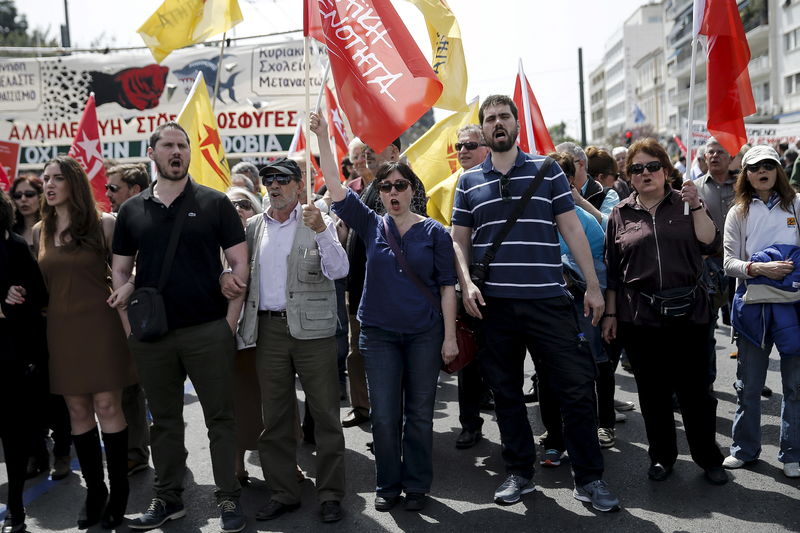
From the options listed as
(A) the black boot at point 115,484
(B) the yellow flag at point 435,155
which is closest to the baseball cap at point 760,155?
(B) the yellow flag at point 435,155

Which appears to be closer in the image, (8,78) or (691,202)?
(691,202)

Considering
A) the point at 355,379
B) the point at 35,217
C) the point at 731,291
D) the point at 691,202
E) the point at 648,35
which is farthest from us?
the point at 648,35

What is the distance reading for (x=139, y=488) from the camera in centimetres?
523

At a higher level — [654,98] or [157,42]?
[654,98]

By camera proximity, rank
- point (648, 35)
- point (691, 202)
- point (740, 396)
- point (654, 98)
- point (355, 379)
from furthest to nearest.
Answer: point (648, 35)
point (654, 98)
point (355, 379)
point (740, 396)
point (691, 202)

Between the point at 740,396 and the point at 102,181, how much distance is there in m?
5.91

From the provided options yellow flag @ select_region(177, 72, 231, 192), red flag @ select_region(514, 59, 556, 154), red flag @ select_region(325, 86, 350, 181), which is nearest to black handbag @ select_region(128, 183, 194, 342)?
yellow flag @ select_region(177, 72, 231, 192)

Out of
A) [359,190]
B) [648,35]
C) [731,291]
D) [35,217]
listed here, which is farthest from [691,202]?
[648,35]

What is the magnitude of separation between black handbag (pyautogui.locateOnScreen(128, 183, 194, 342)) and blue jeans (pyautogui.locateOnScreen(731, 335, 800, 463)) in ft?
11.5

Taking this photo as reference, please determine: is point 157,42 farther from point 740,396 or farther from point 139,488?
point 740,396

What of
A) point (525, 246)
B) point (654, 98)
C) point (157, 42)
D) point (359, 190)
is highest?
point (654, 98)

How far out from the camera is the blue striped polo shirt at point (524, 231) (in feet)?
14.8

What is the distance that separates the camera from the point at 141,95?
15.2 meters

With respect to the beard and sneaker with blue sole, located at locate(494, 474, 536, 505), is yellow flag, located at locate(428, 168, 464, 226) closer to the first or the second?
the beard
